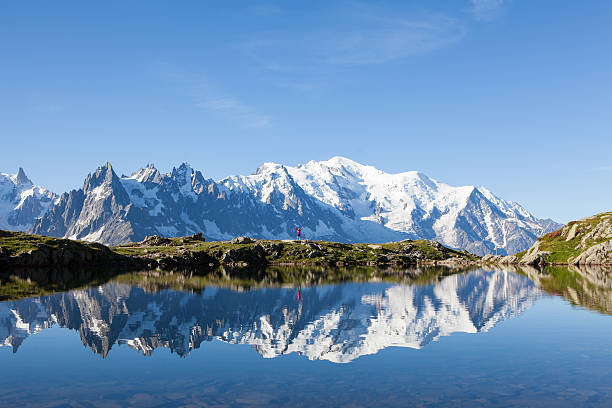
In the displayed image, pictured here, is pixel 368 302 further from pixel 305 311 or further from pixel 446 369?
pixel 446 369

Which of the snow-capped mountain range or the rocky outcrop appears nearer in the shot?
the snow-capped mountain range

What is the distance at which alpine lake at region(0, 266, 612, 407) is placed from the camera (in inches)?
1362

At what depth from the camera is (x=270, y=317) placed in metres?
69.9

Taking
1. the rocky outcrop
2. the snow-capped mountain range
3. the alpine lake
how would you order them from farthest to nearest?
the rocky outcrop
the snow-capped mountain range
the alpine lake

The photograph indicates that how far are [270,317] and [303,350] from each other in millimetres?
21332

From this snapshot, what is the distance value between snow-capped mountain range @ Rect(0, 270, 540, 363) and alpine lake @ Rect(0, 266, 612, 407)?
0.26 metres

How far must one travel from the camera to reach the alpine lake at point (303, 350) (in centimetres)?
3459

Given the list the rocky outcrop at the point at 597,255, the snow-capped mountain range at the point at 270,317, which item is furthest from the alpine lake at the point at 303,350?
the rocky outcrop at the point at 597,255

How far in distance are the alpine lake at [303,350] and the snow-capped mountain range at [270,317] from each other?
0.26 metres

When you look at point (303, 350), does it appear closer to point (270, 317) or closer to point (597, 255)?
point (270, 317)

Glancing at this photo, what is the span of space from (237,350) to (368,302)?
41.5m

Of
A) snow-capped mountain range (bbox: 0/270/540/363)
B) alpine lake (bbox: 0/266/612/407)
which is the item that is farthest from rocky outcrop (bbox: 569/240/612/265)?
alpine lake (bbox: 0/266/612/407)

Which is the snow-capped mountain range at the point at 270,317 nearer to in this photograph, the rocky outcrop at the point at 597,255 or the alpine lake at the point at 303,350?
the alpine lake at the point at 303,350

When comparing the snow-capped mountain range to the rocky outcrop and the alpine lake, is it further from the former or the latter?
the rocky outcrop
